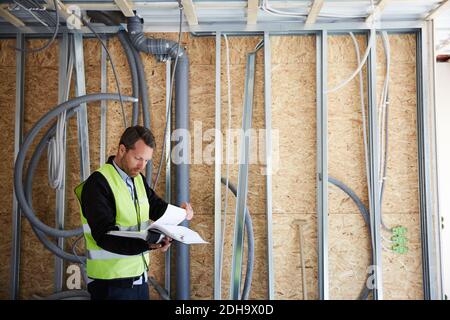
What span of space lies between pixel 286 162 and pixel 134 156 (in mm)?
1273

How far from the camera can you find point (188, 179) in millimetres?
3084

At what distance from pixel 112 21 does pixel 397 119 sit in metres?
2.16

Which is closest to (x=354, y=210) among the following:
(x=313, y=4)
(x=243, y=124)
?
(x=243, y=124)

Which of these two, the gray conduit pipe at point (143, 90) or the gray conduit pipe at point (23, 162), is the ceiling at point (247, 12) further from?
the gray conduit pipe at point (23, 162)

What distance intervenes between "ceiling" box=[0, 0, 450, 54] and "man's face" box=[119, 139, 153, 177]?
102 centimetres

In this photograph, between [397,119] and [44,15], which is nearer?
[44,15]

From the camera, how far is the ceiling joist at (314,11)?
2678 mm

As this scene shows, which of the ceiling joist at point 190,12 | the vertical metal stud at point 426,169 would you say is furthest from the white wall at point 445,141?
the ceiling joist at point 190,12

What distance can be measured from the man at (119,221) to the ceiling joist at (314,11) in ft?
4.41

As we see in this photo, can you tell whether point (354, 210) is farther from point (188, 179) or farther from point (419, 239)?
point (188, 179)

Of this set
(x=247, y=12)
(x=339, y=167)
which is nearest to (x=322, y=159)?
(x=339, y=167)

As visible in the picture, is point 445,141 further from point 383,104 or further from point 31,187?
point 31,187

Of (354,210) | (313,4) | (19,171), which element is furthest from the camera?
(354,210)

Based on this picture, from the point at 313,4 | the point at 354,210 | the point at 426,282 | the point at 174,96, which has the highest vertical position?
the point at 313,4
